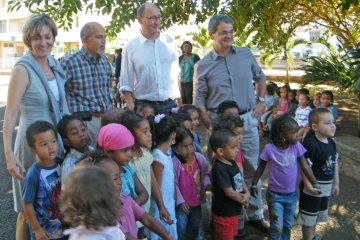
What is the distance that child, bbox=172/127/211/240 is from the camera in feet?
10.9

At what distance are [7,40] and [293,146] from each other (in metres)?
42.1

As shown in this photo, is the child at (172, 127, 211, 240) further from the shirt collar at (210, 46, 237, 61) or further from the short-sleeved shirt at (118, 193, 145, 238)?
the shirt collar at (210, 46, 237, 61)

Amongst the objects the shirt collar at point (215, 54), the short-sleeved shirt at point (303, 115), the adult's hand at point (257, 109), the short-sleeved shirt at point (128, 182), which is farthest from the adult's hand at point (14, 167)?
the short-sleeved shirt at point (303, 115)

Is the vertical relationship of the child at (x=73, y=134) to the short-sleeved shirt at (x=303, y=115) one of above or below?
above

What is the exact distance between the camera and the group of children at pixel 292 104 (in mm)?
6760

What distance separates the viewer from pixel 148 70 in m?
4.11

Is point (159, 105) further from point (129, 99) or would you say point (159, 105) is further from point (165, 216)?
point (165, 216)

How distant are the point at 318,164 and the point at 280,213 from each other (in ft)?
1.85

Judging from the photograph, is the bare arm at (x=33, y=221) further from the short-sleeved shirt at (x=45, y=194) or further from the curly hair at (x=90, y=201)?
the curly hair at (x=90, y=201)

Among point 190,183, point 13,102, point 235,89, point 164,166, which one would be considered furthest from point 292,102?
point 13,102

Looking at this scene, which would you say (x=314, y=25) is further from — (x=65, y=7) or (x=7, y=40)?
(x=7, y=40)

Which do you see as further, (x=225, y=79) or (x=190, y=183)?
(x=225, y=79)

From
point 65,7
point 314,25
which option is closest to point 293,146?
point 65,7

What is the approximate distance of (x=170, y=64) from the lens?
4.25 m
